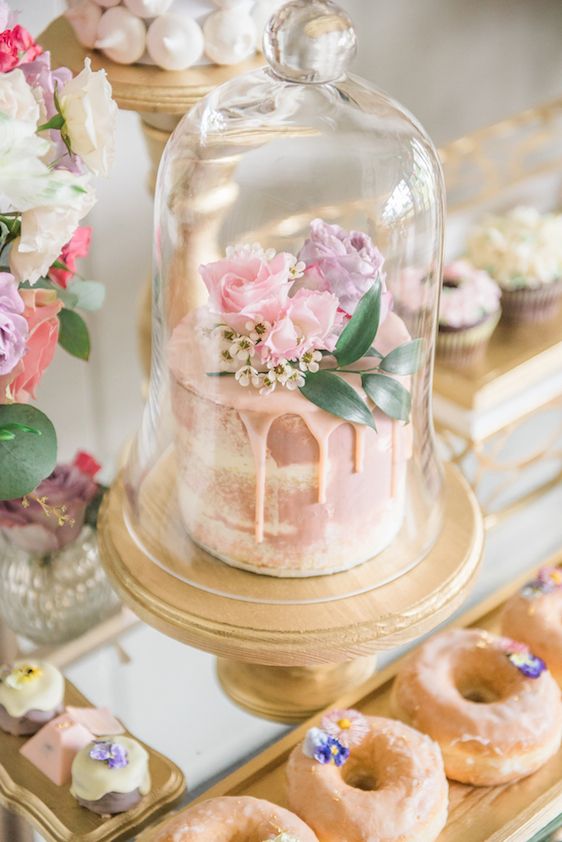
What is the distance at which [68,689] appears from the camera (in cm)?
96

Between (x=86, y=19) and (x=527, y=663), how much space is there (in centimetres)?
64

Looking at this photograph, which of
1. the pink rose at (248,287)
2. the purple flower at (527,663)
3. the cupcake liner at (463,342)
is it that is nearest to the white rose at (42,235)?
the pink rose at (248,287)

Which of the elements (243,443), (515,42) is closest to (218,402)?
(243,443)

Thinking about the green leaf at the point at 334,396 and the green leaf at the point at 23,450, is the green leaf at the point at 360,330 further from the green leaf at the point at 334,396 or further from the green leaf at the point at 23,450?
the green leaf at the point at 23,450

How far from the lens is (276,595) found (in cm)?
79

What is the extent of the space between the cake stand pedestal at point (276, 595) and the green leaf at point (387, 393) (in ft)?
0.40

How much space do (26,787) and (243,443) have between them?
0.34 metres

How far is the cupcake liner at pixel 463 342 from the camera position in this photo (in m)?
1.26

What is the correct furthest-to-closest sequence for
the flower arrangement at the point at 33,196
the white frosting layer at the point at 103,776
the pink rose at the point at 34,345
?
1. the white frosting layer at the point at 103,776
2. the pink rose at the point at 34,345
3. the flower arrangement at the point at 33,196

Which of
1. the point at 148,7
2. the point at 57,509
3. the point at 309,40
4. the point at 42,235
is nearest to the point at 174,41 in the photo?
the point at 148,7

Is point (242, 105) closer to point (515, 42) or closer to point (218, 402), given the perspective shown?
point (218, 402)

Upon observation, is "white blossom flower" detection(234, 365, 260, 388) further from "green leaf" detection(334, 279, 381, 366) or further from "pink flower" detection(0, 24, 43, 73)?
"pink flower" detection(0, 24, 43, 73)

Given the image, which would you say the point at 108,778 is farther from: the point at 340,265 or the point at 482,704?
the point at 340,265

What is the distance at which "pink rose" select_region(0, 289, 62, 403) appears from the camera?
72 centimetres
